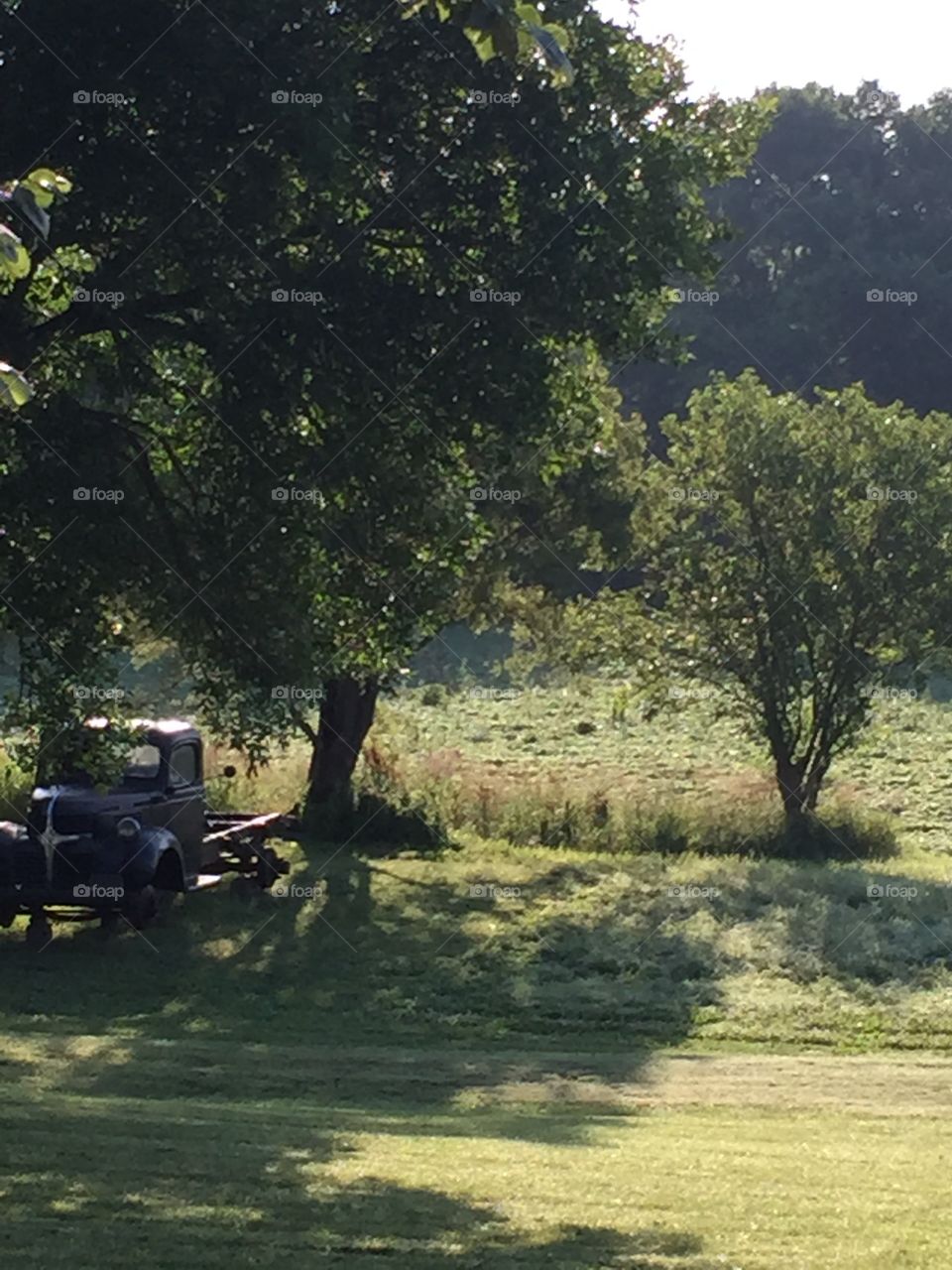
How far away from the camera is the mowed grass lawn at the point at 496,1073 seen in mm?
8492

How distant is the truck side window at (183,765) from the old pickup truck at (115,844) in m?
0.01

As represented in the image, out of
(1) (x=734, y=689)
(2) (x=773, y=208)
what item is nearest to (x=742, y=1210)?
(1) (x=734, y=689)

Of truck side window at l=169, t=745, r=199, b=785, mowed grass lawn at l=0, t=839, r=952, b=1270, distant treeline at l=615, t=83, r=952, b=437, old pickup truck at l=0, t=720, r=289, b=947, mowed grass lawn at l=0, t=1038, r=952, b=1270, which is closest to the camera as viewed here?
mowed grass lawn at l=0, t=1038, r=952, b=1270

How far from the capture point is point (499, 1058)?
55.6ft

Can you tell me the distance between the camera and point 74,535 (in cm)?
1462

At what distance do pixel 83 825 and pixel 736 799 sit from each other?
16477 mm

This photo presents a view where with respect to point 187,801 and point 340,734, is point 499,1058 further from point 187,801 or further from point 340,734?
point 340,734

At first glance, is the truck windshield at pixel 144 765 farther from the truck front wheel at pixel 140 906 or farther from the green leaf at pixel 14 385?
the green leaf at pixel 14 385

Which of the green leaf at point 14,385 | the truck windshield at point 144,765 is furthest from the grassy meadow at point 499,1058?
the green leaf at point 14,385

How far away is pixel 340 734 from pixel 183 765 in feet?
30.1

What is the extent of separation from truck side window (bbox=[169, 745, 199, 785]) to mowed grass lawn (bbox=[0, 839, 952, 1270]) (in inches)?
65.5

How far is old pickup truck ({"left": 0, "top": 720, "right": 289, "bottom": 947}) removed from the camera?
67.4ft

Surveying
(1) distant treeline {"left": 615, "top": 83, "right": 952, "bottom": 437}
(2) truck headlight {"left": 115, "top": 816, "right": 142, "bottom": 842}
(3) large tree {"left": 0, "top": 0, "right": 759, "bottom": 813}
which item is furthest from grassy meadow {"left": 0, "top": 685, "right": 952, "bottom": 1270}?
(1) distant treeline {"left": 615, "top": 83, "right": 952, "bottom": 437}

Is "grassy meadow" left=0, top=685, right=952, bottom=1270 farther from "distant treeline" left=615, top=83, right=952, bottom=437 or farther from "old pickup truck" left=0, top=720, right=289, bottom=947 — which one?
"distant treeline" left=615, top=83, right=952, bottom=437
